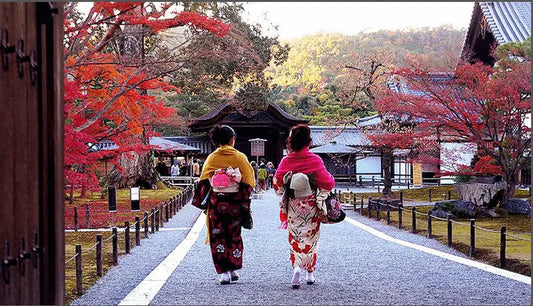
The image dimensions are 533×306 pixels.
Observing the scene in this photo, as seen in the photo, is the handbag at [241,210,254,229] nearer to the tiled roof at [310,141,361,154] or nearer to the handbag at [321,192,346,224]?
the handbag at [321,192,346,224]

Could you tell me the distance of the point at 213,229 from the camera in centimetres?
748

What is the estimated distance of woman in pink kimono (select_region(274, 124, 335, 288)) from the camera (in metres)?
7.22

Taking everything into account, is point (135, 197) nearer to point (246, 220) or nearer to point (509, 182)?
point (246, 220)

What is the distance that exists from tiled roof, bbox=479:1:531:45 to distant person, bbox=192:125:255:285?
19341 mm

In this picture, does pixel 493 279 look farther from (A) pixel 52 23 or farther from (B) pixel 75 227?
(B) pixel 75 227

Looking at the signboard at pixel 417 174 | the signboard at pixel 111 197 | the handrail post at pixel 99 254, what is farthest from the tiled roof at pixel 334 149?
the handrail post at pixel 99 254

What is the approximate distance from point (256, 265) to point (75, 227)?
7.83 m

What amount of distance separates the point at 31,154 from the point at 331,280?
15.1 ft

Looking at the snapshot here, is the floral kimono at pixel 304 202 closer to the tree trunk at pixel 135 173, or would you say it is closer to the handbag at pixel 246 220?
the handbag at pixel 246 220

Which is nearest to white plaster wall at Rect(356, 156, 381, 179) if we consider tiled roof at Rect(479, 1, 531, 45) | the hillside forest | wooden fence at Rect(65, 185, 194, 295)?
the hillside forest

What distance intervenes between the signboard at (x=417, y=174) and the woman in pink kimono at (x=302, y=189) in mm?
30513

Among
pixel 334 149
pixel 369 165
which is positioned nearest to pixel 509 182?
pixel 334 149

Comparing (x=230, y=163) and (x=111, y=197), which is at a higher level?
(x=230, y=163)

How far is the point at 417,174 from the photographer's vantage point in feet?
123
